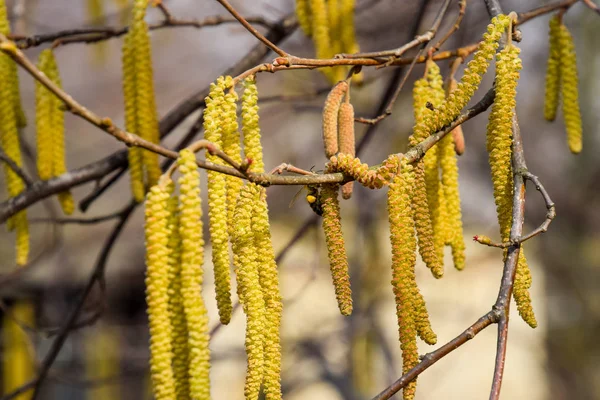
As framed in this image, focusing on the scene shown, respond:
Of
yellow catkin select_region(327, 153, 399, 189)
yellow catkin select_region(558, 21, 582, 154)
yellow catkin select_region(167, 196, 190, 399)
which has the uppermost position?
yellow catkin select_region(558, 21, 582, 154)

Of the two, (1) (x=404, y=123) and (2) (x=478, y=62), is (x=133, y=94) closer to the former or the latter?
(2) (x=478, y=62)

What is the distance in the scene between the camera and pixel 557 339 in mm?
7770

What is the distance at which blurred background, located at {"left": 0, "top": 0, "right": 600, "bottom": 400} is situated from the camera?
16.4ft

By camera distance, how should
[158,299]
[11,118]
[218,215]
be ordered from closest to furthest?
1. [158,299]
2. [218,215]
3. [11,118]

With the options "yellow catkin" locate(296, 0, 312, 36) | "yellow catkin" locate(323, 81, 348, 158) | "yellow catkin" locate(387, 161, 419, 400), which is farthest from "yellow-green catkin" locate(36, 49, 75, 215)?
"yellow catkin" locate(387, 161, 419, 400)

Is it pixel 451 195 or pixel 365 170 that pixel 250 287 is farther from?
pixel 451 195

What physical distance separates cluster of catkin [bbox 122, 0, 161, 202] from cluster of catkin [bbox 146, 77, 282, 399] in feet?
1.82

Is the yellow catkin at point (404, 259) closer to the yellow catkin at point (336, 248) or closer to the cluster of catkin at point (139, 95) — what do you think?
the yellow catkin at point (336, 248)

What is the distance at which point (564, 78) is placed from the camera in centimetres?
159

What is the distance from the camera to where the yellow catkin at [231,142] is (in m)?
1.01

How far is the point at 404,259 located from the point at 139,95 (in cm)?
82

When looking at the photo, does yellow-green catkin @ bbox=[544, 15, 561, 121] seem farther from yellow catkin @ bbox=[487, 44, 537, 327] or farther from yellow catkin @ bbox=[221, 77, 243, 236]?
yellow catkin @ bbox=[221, 77, 243, 236]

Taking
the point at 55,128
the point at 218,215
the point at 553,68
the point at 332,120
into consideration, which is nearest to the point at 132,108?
the point at 55,128

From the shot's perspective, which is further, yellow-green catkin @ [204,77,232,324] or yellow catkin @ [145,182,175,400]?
yellow-green catkin @ [204,77,232,324]
